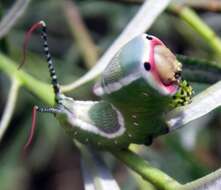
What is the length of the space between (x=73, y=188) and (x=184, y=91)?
1942mm

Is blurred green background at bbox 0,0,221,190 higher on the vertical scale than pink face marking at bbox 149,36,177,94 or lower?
lower

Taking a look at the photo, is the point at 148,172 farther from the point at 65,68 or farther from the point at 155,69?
the point at 65,68

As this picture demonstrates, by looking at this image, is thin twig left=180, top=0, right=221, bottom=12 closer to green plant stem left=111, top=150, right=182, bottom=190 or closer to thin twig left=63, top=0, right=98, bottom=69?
thin twig left=63, top=0, right=98, bottom=69

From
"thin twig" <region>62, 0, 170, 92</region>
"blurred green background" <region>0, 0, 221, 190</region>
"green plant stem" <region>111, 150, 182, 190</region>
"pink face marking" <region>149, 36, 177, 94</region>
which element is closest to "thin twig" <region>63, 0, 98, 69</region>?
"blurred green background" <region>0, 0, 221, 190</region>

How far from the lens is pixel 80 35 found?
75.3 inches

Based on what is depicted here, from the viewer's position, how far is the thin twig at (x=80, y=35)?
72.0 inches

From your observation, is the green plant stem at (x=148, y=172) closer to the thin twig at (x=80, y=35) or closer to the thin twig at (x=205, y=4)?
the thin twig at (x=205, y=4)

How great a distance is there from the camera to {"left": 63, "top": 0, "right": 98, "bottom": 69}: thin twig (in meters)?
1.83

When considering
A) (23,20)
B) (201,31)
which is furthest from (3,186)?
(201,31)

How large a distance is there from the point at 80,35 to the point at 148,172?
3.37ft

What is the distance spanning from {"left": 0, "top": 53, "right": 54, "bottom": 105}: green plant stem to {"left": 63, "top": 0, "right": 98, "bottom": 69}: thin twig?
57cm

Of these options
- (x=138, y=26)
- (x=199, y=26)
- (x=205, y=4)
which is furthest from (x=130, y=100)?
(x=205, y=4)

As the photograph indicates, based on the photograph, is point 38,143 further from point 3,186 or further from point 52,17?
point 52,17

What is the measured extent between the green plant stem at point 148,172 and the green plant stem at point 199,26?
38 cm
